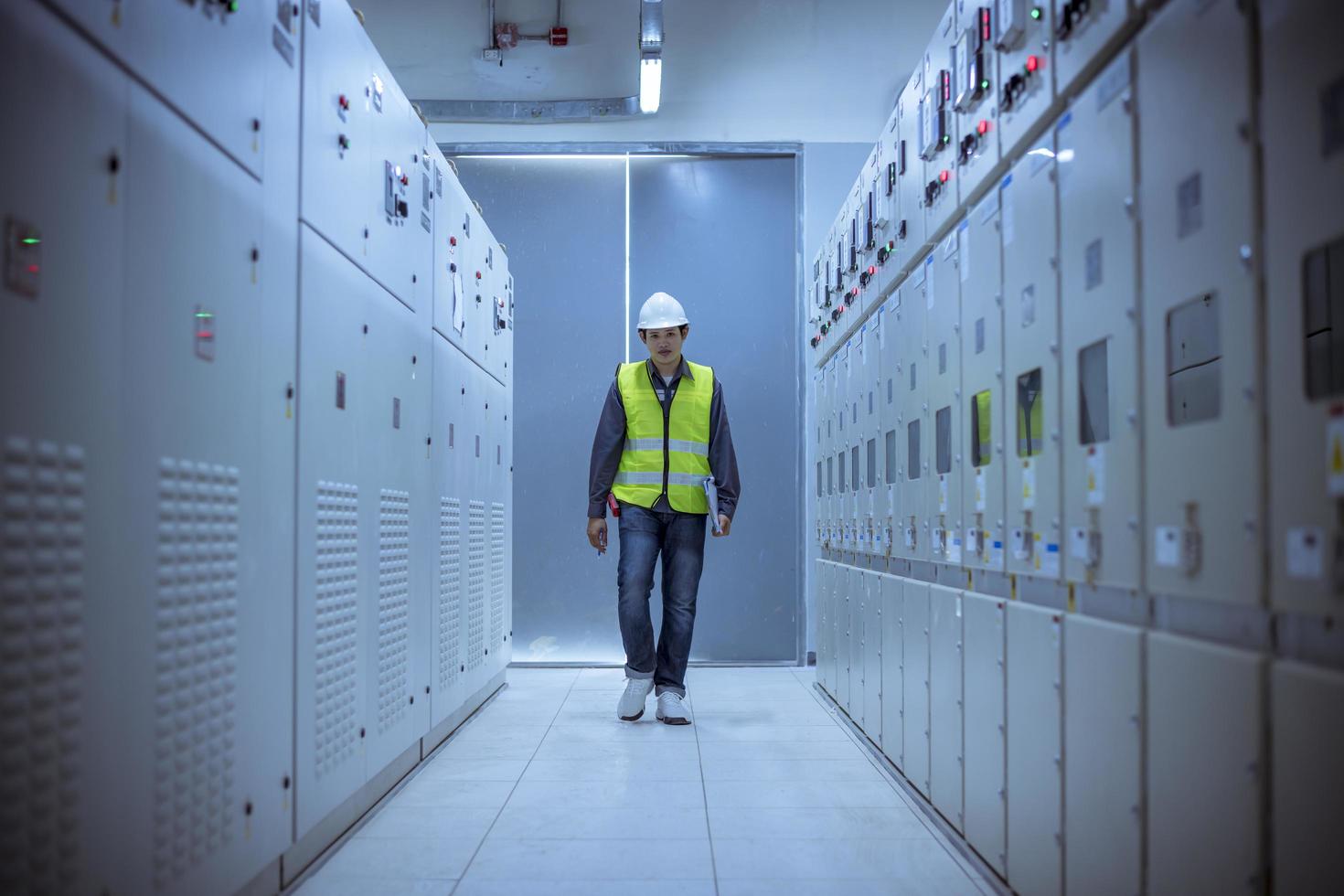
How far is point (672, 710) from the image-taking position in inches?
178

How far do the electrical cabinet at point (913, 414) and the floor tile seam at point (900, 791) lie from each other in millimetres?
723

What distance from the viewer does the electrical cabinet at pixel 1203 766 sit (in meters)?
1.40

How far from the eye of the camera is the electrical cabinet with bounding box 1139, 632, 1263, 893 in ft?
4.58

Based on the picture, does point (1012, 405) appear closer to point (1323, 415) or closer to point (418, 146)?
point (1323, 415)

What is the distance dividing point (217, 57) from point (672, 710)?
323cm

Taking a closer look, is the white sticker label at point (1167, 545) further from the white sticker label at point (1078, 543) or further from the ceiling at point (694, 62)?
the ceiling at point (694, 62)

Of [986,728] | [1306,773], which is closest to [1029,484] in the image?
[986,728]

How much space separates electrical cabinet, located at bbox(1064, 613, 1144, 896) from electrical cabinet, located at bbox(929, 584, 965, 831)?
0.76 m

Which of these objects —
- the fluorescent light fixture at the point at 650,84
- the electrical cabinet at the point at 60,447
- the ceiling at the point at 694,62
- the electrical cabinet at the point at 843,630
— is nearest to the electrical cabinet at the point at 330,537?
the electrical cabinet at the point at 60,447

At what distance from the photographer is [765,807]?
3189mm

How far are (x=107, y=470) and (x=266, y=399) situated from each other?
2.12 ft

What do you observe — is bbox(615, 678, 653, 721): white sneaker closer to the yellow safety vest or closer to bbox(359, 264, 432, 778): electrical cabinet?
the yellow safety vest

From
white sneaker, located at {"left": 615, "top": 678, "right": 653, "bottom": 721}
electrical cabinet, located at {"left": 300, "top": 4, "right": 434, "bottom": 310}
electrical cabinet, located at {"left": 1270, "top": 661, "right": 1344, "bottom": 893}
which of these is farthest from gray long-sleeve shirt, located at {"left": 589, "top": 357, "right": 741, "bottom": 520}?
electrical cabinet, located at {"left": 1270, "top": 661, "right": 1344, "bottom": 893}

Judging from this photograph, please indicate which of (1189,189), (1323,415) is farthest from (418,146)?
(1323,415)
